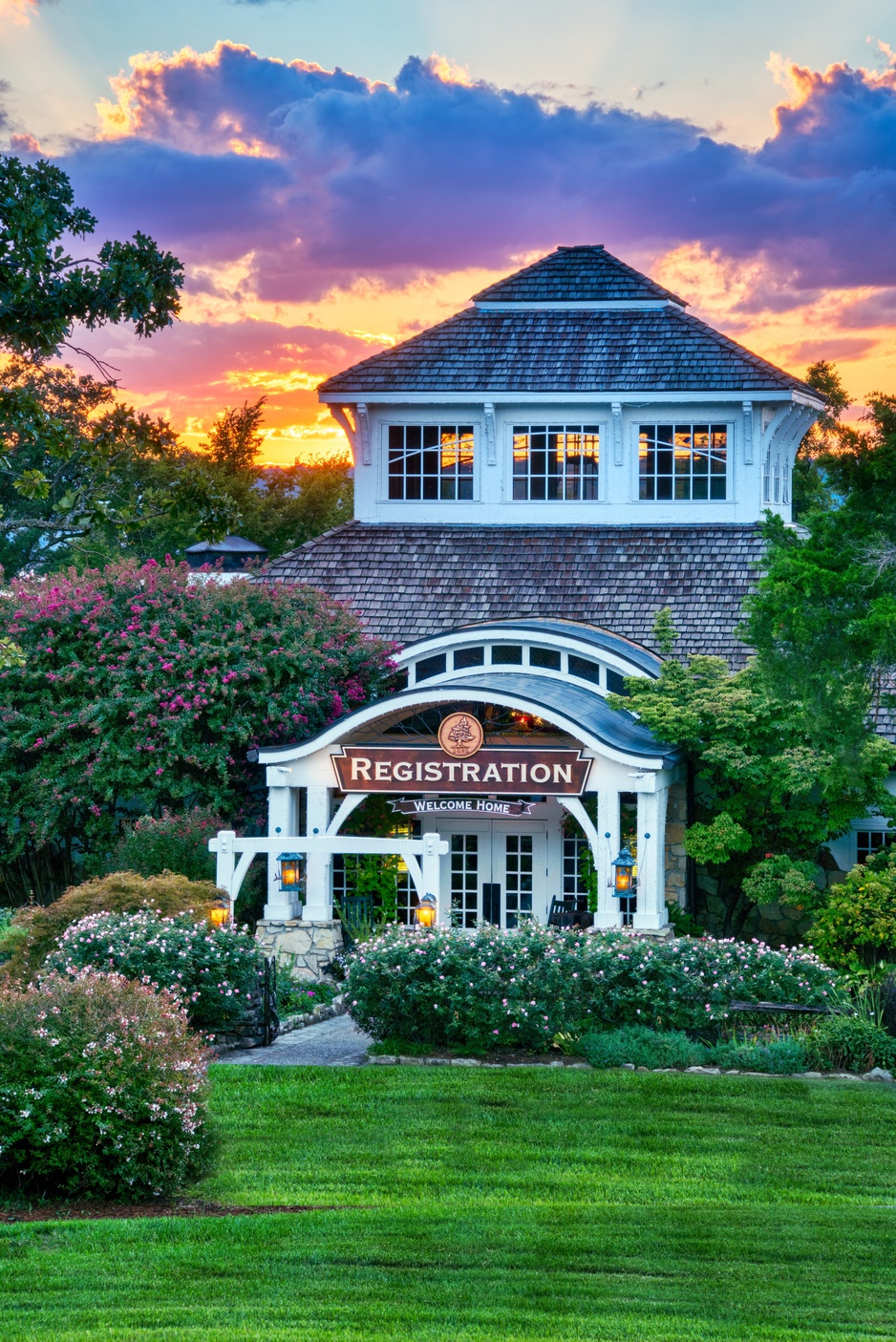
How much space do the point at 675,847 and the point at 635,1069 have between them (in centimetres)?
677

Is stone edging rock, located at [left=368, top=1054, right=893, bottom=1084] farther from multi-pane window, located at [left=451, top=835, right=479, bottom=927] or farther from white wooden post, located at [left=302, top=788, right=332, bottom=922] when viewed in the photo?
multi-pane window, located at [left=451, top=835, right=479, bottom=927]

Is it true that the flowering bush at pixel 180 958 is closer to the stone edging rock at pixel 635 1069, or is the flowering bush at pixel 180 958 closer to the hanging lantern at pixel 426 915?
the stone edging rock at pixel 635 1069

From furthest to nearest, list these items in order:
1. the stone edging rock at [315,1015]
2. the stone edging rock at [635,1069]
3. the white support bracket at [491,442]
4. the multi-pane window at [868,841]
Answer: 1. the white support bracket at [491,442]
2. the multi-pane window at [868,841]
3. the stone edging rock at [315,1015]
4. the stone edging rock at [635,1069]

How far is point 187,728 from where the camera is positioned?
20938mm

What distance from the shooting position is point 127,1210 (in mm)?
10156

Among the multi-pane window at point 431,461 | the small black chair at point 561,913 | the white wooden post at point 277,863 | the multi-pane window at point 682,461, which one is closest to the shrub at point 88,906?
the white wooden post at point 277,863

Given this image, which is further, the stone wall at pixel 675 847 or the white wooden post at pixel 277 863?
the stone wall at pixel 675 847

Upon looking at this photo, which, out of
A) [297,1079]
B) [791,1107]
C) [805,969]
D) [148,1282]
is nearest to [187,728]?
[297,1079]

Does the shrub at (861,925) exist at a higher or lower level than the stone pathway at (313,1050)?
higher

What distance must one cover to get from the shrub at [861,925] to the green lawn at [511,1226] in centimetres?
396

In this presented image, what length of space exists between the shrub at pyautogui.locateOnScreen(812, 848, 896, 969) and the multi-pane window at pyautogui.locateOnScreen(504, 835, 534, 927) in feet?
15.5

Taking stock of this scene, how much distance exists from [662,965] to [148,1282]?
7342 mm

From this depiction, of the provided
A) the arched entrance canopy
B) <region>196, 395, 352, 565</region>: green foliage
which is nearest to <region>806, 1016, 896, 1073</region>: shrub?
the arched entrance canopy

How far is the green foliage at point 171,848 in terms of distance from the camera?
780 inches
